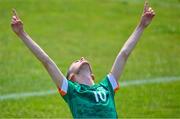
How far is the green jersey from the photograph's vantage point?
6484 millimetres

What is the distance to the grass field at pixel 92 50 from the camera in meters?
12.7

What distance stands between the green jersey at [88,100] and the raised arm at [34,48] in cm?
10

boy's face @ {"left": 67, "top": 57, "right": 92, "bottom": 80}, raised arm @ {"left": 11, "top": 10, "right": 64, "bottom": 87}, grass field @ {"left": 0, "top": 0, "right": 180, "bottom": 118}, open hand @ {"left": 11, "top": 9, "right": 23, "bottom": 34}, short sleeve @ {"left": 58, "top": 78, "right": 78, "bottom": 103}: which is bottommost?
grass field @ {"left": 0, "top": 0, "right": 180, "bottom": 118}

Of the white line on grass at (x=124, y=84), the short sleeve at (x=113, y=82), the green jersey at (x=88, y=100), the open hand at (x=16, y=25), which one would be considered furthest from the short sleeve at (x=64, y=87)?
the white line on grass at (x=124, y=84)

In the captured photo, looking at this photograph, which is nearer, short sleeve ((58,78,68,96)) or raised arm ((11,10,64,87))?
raised arm ((11,10,64,87))

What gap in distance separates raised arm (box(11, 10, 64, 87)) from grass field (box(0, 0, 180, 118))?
5185 mm

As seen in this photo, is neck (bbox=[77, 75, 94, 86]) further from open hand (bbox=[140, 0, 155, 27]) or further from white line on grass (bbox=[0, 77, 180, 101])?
white line on grass (bbox=[0, 77, 180, 101])

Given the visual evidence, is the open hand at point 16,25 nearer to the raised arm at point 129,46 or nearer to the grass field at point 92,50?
the raised arm at point 129,46

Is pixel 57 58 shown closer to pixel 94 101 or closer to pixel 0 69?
pixel 0 69

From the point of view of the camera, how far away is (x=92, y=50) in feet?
64.1

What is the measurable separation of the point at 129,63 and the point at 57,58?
5.92 feet

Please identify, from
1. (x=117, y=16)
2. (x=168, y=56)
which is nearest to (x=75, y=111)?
(x=168, y=56)

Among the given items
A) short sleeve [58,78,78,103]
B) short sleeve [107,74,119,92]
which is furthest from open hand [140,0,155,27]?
short sleeve [58,78,78,103]

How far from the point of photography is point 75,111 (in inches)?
257
